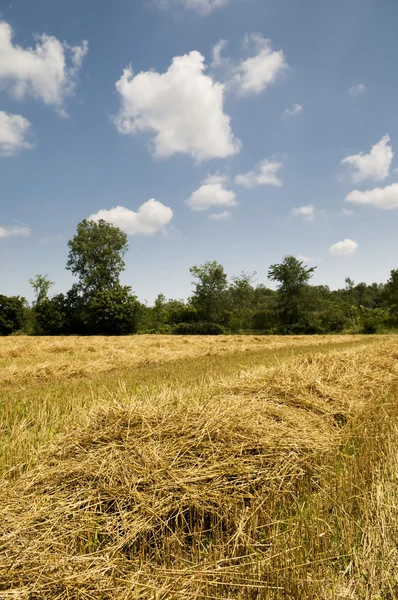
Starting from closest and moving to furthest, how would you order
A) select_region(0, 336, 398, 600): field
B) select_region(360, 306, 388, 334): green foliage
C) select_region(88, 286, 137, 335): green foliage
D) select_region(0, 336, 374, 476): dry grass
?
select_region(0, 336, 398, 600): field → select_region(0, 336, 374, 476): dry grass → select_region(360, 306, 388, 334): green foliage → select_region(88, 286, 137, 335): green foliage

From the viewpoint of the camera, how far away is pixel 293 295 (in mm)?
40781

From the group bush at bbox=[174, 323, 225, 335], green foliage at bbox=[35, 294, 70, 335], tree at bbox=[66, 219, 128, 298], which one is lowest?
bush at bbox=[174, 323, 225, 335]

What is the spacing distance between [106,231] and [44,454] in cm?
4943

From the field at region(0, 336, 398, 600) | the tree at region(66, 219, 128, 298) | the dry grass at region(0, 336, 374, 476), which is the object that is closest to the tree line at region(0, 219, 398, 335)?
the tree at region(66, 219, 128, 298)

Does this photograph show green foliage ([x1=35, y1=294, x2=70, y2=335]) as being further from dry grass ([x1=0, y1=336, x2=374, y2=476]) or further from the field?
the field

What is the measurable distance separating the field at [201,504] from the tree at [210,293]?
41.7m

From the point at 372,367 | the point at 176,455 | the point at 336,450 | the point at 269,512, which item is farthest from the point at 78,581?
the point at 372,367

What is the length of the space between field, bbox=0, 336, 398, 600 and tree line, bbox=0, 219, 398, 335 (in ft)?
117

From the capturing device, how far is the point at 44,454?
322 cm

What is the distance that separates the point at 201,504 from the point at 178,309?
157ft

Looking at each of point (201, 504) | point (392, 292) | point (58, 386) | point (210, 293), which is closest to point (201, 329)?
point (210, 293)

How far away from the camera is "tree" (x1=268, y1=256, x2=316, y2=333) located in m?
38.9

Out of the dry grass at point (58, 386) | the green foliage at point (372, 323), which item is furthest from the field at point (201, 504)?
the green foliage at point (372, 323)

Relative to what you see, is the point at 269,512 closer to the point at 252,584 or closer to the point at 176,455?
the point at 252,584
